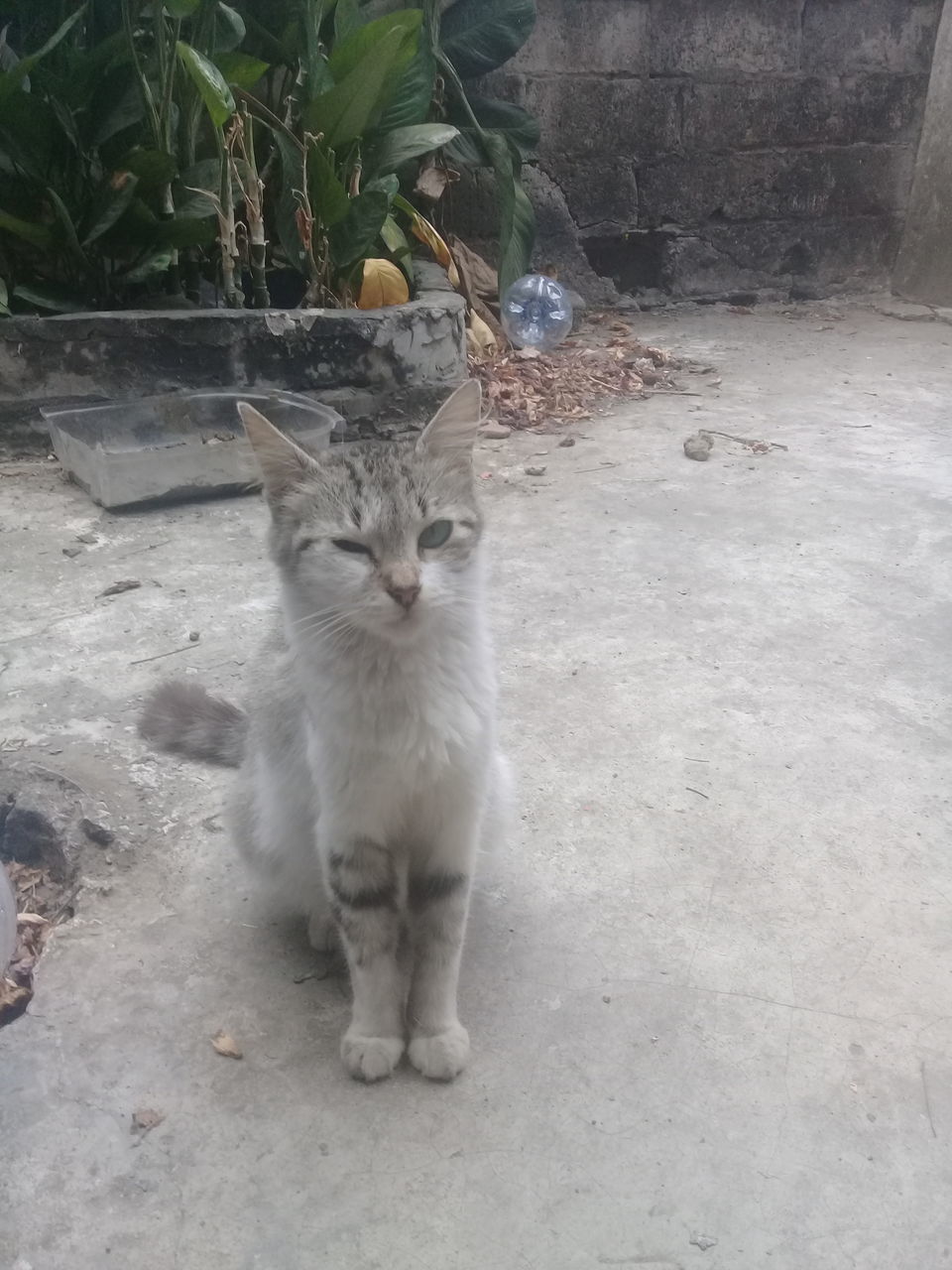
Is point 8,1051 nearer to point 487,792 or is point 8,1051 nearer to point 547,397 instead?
point 487,792

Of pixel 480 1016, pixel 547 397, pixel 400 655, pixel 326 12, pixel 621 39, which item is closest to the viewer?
pixel 400 655

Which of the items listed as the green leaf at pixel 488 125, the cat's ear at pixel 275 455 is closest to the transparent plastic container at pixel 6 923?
the cat's ear at pixel 275 455

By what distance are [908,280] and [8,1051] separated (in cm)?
721

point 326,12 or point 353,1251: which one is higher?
point 326,12

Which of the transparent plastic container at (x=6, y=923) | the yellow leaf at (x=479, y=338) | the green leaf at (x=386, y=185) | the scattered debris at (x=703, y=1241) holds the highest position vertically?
the green leaf at (x=386, y=185)

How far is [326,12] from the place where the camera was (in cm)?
459

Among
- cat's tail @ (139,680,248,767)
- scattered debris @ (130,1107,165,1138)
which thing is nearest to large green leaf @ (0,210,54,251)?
cat's tail @ (139,680,248,767)

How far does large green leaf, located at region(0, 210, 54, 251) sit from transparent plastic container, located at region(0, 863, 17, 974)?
9.85 ft

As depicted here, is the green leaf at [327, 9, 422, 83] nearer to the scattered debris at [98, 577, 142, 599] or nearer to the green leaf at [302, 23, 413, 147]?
the green leaf at [302, 23, 413, 147]

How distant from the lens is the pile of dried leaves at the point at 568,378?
4.87 m

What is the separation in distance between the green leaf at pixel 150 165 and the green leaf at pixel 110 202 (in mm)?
30

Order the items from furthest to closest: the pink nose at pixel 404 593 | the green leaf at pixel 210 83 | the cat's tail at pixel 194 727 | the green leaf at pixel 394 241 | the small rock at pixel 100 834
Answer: the green leaf at pixel 394 241 < the green leaf at pixel 210 83 < the cat's tail at pixel 194 727 < the small rock at pixel 100 834 < the pink nose at pixel 404 593

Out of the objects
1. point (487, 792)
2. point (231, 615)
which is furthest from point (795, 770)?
point (231, 615)

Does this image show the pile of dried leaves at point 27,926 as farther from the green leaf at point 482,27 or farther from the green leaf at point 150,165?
the green leaf at point 482,27
